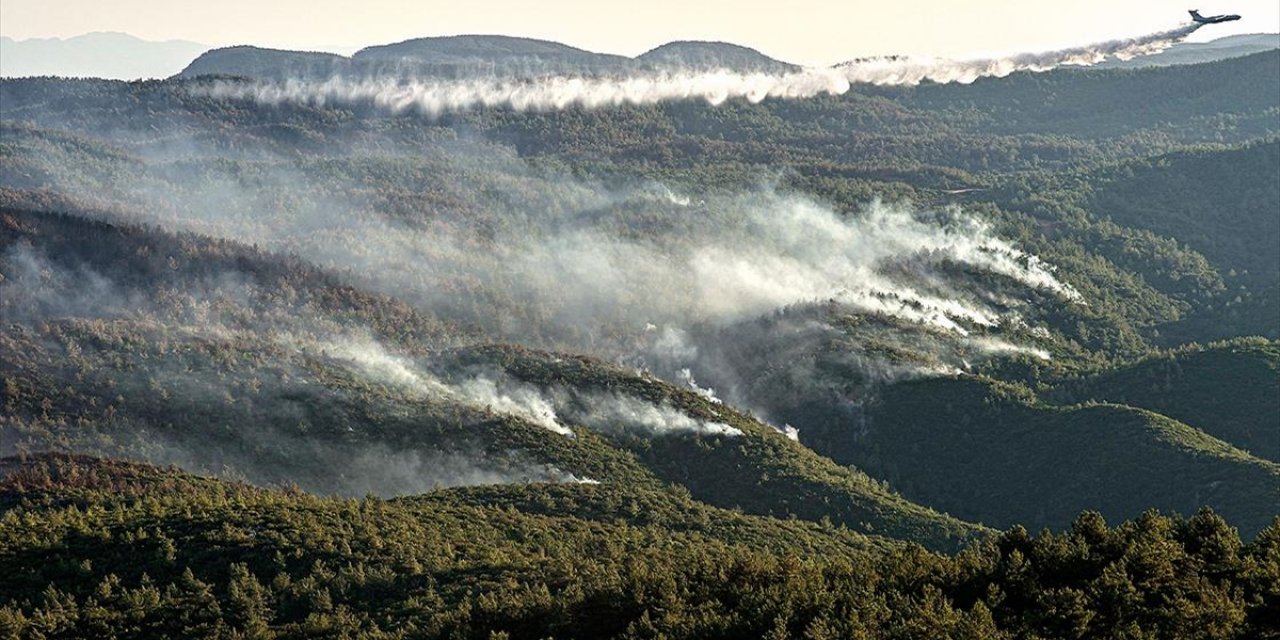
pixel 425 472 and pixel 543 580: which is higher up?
pixel 543 580

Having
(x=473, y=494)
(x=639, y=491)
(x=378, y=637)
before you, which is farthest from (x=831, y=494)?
(x=378, y=637)

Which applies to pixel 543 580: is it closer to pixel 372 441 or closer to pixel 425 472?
pixel 425 472

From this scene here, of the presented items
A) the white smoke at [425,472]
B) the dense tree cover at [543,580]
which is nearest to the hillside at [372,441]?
the white smoke at [425,472]

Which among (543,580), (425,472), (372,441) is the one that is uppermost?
(543,580)

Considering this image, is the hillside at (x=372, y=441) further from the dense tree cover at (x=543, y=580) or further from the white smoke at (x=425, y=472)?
the dense tree cover at (x=543, y=580)

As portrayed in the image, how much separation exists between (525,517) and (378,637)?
146 ft

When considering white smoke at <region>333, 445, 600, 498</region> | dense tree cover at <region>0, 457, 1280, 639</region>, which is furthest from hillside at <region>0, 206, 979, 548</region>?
dense tree cover at <region>0, 457, 1280, 639</region>

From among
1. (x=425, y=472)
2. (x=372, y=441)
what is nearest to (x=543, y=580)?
(x=425, y=472)

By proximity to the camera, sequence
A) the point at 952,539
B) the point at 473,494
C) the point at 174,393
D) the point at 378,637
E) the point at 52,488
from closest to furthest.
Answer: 1. the point at 378,637
2. the point at 52,488
3. the point at 473,494
4. the point at 952,539
5. the point at 174,393

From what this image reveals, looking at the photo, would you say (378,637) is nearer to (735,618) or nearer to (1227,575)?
(735,618)

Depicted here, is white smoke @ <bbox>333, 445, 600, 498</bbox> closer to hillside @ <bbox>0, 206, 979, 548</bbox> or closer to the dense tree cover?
hillside @ <bbox>0, 206, 979, 548</bbox>

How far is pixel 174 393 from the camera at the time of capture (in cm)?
18775

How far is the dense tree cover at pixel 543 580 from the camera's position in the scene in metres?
83.1

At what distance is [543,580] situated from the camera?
104 m
